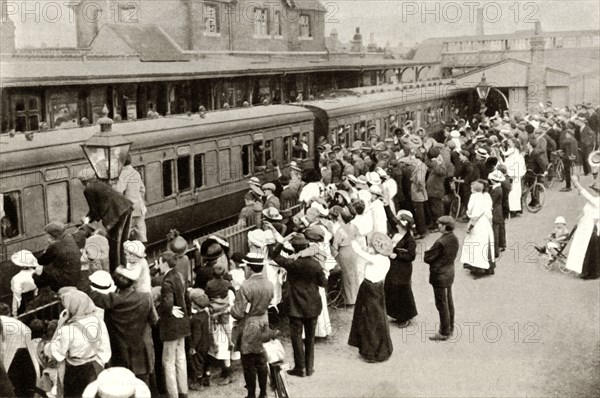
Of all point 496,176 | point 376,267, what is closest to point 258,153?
point 496,176

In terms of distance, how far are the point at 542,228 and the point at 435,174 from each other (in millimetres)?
1837

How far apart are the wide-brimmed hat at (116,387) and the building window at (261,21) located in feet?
53.7

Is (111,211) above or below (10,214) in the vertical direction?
above

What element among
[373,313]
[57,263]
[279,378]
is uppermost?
[57,263]

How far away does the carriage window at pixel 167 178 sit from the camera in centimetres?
Result: 946

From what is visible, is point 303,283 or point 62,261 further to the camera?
point 303,283

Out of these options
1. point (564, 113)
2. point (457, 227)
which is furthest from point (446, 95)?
point (457, 227)

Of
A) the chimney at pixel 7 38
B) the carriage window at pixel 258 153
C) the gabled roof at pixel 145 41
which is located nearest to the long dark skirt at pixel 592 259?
the carriage window at pixel 258 153

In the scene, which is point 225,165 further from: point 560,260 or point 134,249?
point 134,249

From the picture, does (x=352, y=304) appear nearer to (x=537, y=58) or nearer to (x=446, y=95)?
(x=537, y=58)

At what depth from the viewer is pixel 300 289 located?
5840 mm

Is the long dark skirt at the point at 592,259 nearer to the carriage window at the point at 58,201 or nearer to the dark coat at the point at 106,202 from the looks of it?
the dark coat at the point at 106,202

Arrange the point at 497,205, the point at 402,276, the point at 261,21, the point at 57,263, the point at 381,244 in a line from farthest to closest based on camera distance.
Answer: the point at 261,21 → the point at 497,205 → the point at 402,276 → the point at 381,244 → the point at 57,263

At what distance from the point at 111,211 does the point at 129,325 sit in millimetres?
879
